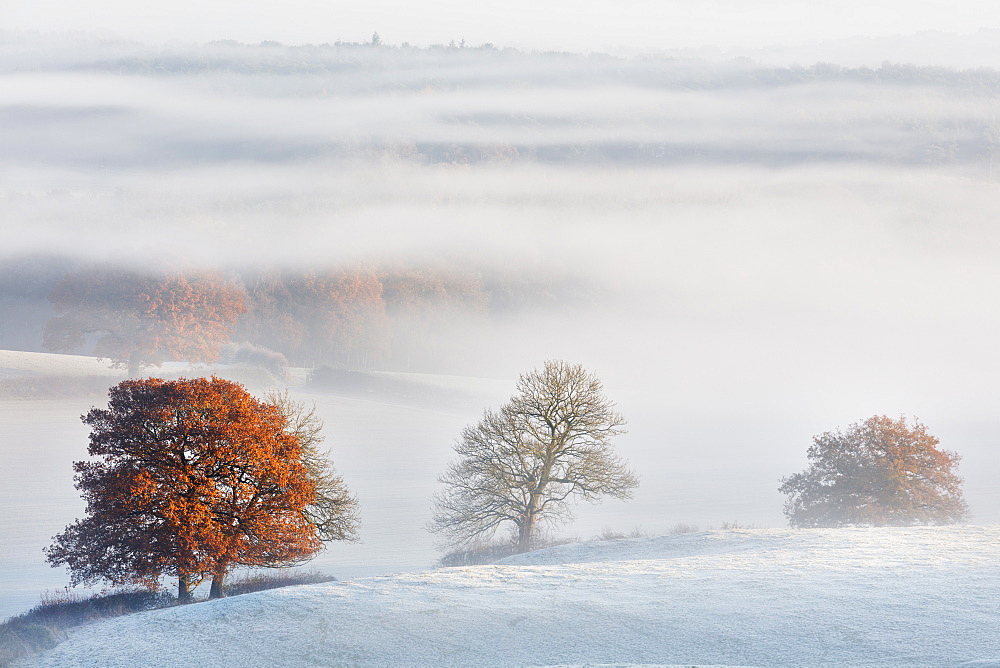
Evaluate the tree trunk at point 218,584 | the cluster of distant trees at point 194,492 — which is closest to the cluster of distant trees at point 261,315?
the cluster of distant trees at point 194,492

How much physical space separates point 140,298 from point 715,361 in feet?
415

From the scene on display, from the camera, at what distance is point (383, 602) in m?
24.5

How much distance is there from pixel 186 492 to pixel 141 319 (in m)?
73.5

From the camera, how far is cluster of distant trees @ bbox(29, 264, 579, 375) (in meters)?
98.8

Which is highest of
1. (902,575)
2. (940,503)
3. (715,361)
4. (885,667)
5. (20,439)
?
(715,361)

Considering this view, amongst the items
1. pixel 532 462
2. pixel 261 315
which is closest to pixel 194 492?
pixel 532 462

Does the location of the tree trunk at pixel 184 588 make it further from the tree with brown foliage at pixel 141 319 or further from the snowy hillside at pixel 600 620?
the tree with brown foliage at pixel 141 319

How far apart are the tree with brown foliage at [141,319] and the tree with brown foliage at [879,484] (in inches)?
2780

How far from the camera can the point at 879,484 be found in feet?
156

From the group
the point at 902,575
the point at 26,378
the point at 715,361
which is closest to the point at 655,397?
the point at 715,361

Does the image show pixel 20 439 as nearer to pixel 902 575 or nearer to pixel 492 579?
pixel 492 579

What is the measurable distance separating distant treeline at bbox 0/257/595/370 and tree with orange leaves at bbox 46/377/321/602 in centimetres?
6932

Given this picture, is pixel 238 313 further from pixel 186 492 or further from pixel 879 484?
pixel 186 492

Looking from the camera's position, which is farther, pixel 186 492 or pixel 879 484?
pixel 879 484
